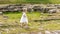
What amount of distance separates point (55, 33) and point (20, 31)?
2549mm

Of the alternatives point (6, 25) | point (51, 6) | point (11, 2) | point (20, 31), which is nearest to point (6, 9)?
point (11, 2)

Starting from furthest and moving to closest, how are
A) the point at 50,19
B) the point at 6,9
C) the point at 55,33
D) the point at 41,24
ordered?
the point at 6,9, the point at 50,19, the point at 41,24, the point at 55,33

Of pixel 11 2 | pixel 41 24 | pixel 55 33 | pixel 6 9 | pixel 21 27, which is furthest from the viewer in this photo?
pixel 11 2

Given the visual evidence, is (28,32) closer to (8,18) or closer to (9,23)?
(9,23)

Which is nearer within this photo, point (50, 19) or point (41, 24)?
point (41, 24)

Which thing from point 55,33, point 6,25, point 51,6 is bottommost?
point 55,33

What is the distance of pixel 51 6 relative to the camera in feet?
89.8

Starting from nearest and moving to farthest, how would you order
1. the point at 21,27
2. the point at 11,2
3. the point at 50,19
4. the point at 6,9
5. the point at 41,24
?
the point at 21,27, the point at 41,24, the point at 50,19, the point at 6,9, the point at 11,2

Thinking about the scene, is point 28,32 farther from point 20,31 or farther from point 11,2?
point 11,2

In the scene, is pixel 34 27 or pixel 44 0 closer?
pixel 34 27

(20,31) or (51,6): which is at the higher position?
(51,6)

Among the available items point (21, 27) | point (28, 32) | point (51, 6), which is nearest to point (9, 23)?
point (21, 27)

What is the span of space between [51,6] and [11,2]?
5172 millimetres

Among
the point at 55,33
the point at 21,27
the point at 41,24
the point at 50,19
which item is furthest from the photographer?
the point at 50,19
